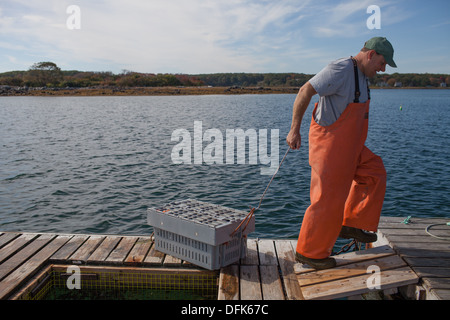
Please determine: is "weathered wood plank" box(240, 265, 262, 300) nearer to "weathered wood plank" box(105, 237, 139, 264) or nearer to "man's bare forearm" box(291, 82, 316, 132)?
"weathered wood plank" box(105, 237, 139, 264)

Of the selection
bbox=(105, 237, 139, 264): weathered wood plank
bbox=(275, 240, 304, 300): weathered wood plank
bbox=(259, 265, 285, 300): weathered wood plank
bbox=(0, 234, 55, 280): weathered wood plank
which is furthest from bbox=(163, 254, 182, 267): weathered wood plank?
bbox=(0, 234, 55, 280): weathered wood plank

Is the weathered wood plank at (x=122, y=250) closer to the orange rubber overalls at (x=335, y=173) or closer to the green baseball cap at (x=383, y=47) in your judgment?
the orange rubber overalls at (x=335, y=173)

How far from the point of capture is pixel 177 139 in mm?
19750

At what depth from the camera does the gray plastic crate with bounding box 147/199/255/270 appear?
3711 millimetres

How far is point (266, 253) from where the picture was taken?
430cm

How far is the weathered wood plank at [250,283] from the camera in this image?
344 centimetres

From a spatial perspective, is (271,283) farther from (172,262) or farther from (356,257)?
(172,262)

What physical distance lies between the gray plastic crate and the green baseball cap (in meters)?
1.97

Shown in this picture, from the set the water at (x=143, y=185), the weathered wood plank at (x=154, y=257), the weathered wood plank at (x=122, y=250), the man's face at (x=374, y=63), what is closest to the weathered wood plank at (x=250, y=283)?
the weathered wood plank at (x=154, y=257)

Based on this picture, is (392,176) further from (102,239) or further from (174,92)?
(174,92)

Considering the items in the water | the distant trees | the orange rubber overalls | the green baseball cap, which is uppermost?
the distant trees

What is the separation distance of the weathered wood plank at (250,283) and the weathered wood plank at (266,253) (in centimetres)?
19
